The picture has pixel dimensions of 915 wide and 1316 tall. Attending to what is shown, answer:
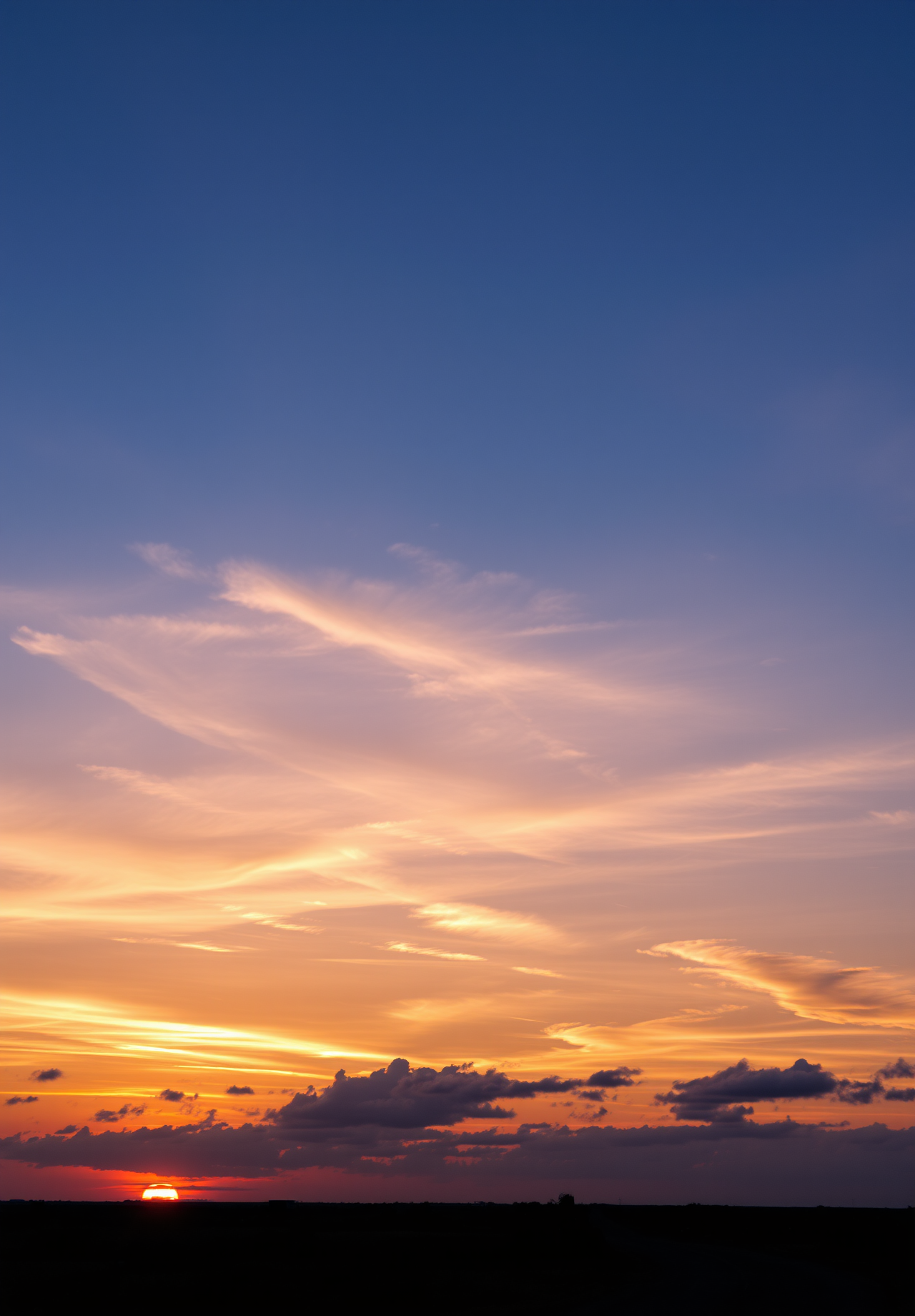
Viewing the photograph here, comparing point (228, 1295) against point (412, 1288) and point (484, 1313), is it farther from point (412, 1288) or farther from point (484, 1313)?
point (484, 1313)

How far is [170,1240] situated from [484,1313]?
4426 cm

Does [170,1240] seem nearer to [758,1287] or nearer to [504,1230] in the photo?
[758,1287]

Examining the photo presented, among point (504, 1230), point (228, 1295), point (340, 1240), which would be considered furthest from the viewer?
point (504, 1230)

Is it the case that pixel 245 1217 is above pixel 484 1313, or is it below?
below

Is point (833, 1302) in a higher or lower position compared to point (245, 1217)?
higher

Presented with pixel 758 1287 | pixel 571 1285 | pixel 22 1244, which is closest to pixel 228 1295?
pixel 571 1285

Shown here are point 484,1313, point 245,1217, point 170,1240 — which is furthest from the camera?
point 245,1217

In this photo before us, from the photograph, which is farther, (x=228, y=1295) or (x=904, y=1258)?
(x=904, y=1258)

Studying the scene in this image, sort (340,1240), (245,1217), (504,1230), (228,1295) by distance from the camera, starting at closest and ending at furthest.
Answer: (228,1295), (340,1240), (504,1230), (245,1217)

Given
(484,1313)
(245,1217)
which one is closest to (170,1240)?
(484,1313)

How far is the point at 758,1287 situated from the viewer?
187 feet

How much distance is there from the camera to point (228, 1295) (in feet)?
162

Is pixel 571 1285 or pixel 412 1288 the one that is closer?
pixel 412 1288

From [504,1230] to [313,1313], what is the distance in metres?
89.0
